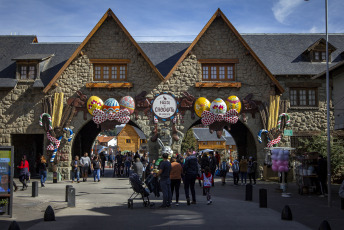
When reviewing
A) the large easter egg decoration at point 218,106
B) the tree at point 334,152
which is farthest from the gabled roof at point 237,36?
the tree at point 334,152

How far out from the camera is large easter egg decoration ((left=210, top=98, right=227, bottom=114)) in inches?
885

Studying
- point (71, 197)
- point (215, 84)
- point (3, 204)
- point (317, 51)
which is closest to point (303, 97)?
point (317, 51)

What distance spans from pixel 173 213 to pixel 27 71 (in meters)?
16.3

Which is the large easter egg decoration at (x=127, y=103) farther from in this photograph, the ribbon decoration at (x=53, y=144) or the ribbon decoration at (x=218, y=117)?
the ribbon decoration at (x=53, y=144)

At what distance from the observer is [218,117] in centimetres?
2259

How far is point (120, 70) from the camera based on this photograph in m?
23.5

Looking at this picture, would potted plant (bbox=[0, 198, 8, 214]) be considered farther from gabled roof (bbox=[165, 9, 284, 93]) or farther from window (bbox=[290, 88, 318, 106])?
window (bbox=[290, 88, 318, 106])

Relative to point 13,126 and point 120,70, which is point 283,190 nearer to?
point 120,70

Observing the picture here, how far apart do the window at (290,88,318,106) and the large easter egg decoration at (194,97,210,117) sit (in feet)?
18.4

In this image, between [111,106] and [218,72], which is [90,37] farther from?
[218,72]

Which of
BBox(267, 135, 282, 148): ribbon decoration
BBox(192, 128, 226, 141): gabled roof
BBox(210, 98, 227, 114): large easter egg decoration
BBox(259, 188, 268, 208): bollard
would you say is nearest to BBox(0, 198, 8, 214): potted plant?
BBox(259, 188, 268, 208): bollard

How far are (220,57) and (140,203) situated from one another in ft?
40.7

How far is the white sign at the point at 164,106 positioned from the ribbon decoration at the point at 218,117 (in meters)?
1.80

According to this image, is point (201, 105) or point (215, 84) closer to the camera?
point (201, 105)
